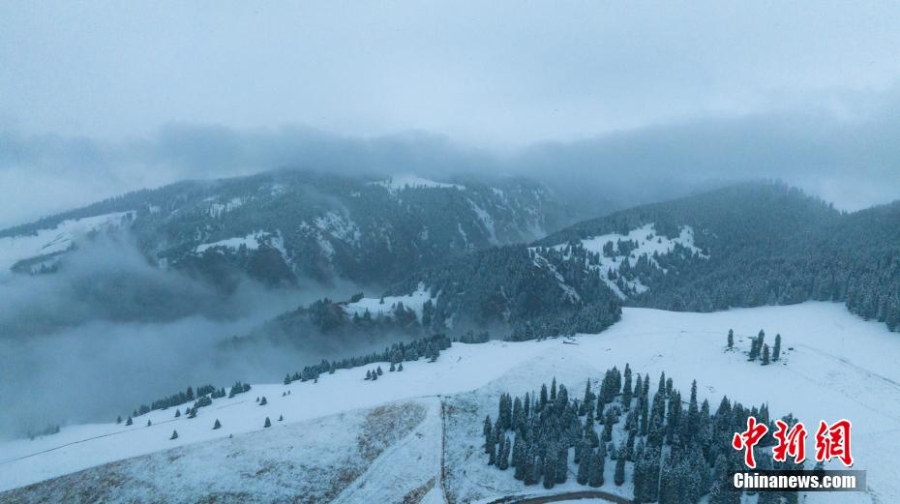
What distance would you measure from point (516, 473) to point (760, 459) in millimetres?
42699

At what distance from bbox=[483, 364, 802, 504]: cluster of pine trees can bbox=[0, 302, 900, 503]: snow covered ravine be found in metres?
4.10

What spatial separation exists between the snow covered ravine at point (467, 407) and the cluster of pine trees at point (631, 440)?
410cm

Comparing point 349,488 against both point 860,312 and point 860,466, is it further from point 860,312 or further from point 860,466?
point 860,312

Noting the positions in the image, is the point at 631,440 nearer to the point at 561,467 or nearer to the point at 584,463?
the point at 584,463

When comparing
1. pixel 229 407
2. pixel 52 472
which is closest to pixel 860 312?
pixel 229 407

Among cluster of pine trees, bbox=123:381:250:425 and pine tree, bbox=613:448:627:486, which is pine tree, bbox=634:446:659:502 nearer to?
pine tree, bbox=613:448:627:486

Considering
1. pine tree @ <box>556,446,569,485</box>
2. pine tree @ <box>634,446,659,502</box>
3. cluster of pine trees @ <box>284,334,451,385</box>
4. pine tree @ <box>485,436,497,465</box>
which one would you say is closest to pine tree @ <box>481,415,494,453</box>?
pine tree @ <box>485,436,497,465</box>

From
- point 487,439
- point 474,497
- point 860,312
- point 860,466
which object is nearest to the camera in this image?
point 860,466

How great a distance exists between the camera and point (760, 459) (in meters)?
89.4

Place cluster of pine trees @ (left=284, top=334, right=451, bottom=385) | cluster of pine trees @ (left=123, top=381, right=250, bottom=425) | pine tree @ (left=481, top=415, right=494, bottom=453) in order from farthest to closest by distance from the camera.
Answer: cluster of pine trees @ (left=284, top=334, right=451, bottom=385) < cluster of pine trees @ (left=123, top=381, right=250, bottom=425) < pine tree @ (left=481, top=415, right=494, bottom=453)

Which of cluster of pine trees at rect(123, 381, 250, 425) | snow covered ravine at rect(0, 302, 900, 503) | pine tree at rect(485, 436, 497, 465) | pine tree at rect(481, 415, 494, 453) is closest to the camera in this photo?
snow covered ravine at rect(0, 302, 900, 503)

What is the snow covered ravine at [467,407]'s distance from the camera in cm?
9788

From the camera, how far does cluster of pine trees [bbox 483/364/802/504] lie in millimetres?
85812

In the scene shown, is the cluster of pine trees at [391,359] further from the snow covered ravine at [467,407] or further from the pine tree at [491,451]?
the pine tree at [491,451]
